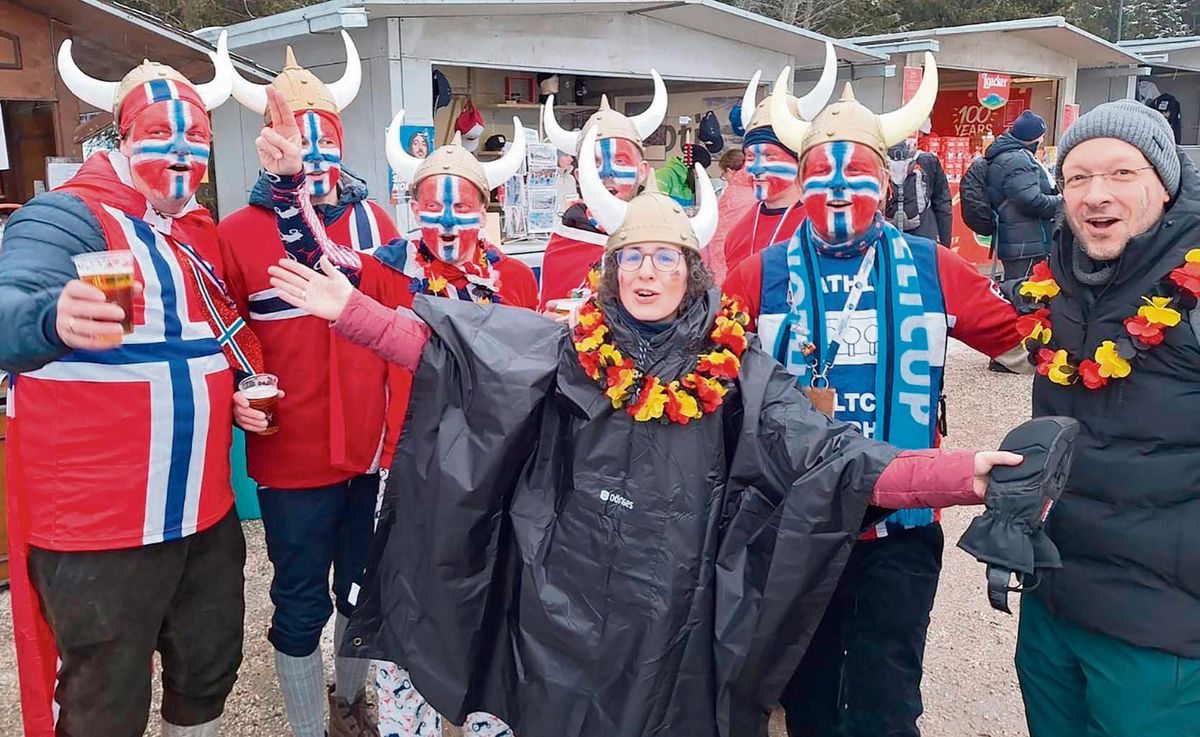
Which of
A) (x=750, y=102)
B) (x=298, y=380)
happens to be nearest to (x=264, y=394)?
(x=298, y=380)

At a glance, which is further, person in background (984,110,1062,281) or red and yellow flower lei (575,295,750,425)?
person in background (984,110,1062,281)

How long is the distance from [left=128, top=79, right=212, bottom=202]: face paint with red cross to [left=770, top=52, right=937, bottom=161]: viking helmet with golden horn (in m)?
1.69

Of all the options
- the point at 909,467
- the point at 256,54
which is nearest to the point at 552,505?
the point at 909,467

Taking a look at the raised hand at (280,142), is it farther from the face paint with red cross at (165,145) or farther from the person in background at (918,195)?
the person in background at (918,195)

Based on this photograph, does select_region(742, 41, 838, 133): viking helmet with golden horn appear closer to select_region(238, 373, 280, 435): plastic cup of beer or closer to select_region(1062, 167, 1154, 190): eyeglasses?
select_region(1062, 167, 1154, 190): eyeglasses

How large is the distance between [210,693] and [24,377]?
1.01 meters

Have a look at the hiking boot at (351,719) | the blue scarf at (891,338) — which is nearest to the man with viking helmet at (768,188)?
the blue scarf at (891,338)

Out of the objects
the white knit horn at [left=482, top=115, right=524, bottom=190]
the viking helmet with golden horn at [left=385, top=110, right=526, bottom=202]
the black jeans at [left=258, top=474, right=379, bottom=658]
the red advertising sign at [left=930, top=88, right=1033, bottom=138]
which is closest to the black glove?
the black jeans at [left=258, top=474, right=379, bottom=658]

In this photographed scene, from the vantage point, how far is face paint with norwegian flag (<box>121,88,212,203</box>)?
2.39 m

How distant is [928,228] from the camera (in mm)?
8148

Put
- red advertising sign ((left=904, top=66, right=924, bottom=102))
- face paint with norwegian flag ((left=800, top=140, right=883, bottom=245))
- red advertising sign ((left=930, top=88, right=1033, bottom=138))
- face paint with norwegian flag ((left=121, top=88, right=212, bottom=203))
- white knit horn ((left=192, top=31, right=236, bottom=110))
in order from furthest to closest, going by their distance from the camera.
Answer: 1. red advertising sign ((left=930, top=88, right=1033, bottom=138))
2. red advertising sign ((left=904, top=66, right=924, bottom=102))
3. white knit horn ((left=192, top=31, right=236, bottom=110))
4. face paint with norwegian flag ((left=800, top=140, right=883, bottom=245))
5. face paint with norwegian flag ((left=121, top=88, right=212, bottom=203))

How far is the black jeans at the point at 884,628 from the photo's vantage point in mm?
2574

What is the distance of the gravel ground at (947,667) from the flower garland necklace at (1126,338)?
1.77m

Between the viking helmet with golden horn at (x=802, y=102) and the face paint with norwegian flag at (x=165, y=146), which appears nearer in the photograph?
the face paint with norwegian flag at (x=165, y=146)
